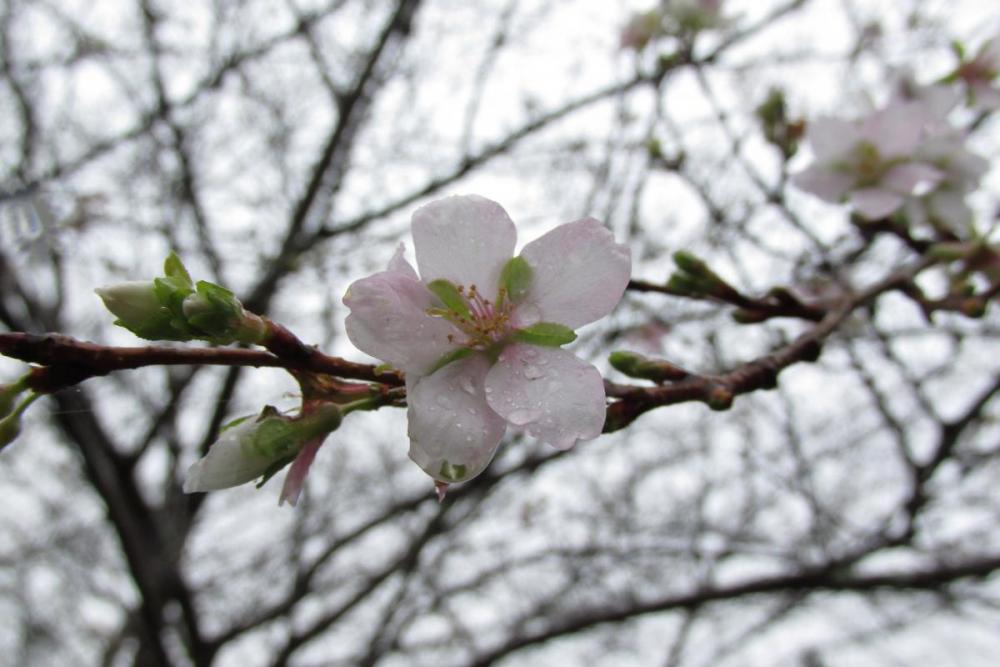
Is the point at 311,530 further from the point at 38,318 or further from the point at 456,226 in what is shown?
the point at 456,226

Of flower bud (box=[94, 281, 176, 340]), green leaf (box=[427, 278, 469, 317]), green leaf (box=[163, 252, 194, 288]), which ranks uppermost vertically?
green leaf (box=[163, 252, 194, 288])

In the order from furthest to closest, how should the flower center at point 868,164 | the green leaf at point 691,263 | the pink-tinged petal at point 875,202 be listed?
the flower center at point 868,164, the pink-tinged petal at point 875,202, the green leaf at point 691,263

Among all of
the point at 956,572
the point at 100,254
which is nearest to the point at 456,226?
the point at 956,572

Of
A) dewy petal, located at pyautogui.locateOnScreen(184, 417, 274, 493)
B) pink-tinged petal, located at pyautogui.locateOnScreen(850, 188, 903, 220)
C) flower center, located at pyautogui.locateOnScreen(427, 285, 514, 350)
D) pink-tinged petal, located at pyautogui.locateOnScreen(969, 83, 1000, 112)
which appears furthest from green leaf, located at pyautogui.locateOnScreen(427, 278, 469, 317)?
pink-tinged petal, located at pyautogui.locateOnScreen(969, 83, 1000, 112)

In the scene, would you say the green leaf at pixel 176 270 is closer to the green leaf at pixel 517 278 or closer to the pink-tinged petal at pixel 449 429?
the pink-tinged petal at pixel 449 429

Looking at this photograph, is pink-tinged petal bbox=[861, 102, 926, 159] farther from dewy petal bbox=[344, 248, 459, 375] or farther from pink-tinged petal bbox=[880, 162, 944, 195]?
dewy petal bbox=[344, 248, 459, 375]

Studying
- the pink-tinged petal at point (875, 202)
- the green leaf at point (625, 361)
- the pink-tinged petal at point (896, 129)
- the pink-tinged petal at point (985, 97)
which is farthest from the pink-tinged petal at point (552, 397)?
the pink-tinged petal at point (985, 97)

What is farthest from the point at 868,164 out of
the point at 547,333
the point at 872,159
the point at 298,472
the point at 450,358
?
the point at 298,472
